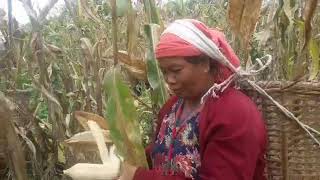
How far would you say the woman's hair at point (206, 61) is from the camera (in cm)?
125

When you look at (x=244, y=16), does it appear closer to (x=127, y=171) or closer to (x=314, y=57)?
(x=314, y=57)

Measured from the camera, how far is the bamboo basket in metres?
1.17

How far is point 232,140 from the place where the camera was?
1.17 m

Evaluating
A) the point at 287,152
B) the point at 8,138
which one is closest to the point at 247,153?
the point at 287,152

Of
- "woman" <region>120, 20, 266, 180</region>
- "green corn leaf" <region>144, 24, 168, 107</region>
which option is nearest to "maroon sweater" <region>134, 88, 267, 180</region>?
"woman" <region>120, 20, 266, 180</region>

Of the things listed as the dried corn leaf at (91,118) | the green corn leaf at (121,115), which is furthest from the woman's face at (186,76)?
the dried corn leaf at (91,118)

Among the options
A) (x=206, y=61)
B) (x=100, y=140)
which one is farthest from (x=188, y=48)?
(x=100, y=140)

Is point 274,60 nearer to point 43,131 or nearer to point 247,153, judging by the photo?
point 247,153

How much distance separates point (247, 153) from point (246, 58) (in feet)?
1.15

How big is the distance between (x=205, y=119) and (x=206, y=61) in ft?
0.44

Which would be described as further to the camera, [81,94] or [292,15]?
[81,94]

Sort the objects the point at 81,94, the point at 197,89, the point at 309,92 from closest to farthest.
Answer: the point at 309,92 < the point at 197,89 < the point at 81,94

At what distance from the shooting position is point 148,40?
1475 mm

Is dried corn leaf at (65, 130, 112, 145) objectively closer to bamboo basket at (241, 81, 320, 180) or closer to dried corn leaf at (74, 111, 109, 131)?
dried corn leaf at (74, 111, 109, 131)
